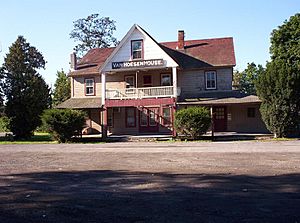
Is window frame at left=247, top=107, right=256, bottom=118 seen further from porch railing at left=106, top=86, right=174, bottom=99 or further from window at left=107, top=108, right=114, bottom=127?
window at left=107, top=108, right=114, bottom=127

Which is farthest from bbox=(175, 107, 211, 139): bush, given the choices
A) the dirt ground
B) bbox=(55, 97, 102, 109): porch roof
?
the dirt ground

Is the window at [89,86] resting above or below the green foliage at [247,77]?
below

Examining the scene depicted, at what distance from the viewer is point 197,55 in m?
35.6

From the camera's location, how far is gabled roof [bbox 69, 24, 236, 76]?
33438 mm

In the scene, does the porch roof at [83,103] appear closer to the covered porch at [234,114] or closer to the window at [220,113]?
the covered porch at [234,114]

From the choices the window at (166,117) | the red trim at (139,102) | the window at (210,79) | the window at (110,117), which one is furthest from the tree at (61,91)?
the window at (210,79)

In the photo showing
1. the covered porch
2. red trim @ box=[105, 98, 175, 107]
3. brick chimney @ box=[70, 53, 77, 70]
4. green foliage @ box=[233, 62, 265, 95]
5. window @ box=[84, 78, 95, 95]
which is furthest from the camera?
green foliage @ box=[233, 62, 265, 95]

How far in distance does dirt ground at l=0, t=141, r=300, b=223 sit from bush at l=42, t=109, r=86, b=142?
1431cm

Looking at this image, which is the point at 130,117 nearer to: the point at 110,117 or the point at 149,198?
the point at 110,117

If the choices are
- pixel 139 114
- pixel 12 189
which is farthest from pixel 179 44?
pixel 12 189

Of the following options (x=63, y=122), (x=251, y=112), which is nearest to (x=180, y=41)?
(x=251, y=112)

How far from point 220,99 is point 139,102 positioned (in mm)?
6649

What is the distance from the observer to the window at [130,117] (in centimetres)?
3459

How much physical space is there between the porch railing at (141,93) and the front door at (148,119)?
1717 mm
